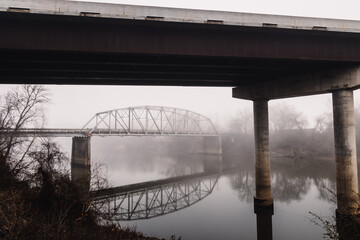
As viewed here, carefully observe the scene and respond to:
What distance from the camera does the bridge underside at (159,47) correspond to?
36.5ft

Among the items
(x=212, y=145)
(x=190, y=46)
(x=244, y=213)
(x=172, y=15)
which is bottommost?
(x=244, y=213)

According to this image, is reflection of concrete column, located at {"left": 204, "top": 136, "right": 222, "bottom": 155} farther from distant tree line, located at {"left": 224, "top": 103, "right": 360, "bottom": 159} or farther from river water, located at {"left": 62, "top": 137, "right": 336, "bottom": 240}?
river water, located at {"left": 62, "top": 137, "right": 336, "bottom": 240}

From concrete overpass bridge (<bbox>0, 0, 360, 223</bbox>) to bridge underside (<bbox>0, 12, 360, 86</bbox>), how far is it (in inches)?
1.7

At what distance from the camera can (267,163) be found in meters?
18.5

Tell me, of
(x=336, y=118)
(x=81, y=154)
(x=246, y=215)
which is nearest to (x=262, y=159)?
(x=246, y=215)

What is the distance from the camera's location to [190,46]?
1224 cm

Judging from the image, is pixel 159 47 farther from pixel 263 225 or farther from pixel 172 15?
pixel 263 225

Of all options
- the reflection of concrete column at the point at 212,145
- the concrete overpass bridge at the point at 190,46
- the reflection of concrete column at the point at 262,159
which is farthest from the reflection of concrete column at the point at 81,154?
the reflection of concrete column at the point at 212,145

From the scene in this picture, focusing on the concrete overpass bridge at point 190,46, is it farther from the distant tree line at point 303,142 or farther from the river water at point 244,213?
the distant tree line at point 303,142

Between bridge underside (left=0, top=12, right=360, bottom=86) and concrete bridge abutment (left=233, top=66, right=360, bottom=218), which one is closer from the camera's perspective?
bridge underside (left=0, top=12, right=360, bottom=86)

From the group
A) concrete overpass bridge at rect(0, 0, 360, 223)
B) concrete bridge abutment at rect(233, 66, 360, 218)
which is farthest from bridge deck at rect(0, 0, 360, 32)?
concrete bridge abutment at rect(233, 66, 360, 218)

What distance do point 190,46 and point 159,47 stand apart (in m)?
1.60

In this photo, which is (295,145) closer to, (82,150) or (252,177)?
(252,177)

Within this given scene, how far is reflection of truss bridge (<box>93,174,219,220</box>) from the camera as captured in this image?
2051 cm
